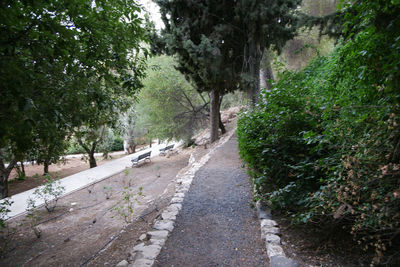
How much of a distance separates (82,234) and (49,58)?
422cm

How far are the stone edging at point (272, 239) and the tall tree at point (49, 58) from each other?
267 cm

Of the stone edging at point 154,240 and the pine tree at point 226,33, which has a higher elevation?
the pine tree at point 226,33

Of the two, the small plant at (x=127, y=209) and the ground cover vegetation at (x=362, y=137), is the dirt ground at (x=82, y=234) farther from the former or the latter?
the ground cover vegetation at (x=362, y=137)

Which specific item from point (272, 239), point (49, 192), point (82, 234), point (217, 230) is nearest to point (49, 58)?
point (217, 230)

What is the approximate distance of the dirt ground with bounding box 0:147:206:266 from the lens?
376 centimetres

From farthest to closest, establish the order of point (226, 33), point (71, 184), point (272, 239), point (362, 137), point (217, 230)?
point (71, 184) → point (226, 33) → point (217, 230) → point (272, 239) → point (362, 137)

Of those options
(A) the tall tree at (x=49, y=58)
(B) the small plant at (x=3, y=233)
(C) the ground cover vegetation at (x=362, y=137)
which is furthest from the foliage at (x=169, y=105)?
(C) the ground cover vegetation at (x=362, y=137)

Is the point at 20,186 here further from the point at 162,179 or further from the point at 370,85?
the point at 370,85

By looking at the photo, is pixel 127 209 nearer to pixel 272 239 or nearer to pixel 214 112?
pixel 272 239

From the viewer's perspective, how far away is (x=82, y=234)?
498 centimetres

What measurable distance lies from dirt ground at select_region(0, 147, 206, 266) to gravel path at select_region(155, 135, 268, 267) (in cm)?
78

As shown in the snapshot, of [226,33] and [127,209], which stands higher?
[226,33]

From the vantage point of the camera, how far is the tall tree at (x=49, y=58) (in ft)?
5.83

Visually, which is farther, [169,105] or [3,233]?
[169,105]
